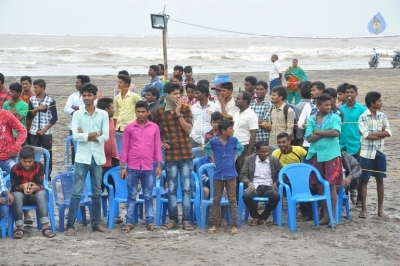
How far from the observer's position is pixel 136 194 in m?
8.71

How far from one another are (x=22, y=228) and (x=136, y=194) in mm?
1350

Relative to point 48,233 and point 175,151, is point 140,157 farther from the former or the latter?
Answer: point 48,233

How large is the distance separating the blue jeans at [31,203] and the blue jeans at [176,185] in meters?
1.45

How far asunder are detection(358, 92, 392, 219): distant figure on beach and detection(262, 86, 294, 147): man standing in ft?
3.09

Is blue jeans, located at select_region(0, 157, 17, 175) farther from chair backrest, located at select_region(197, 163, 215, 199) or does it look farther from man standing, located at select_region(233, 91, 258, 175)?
man standing, located at select_region(233, 91, 258, 175)

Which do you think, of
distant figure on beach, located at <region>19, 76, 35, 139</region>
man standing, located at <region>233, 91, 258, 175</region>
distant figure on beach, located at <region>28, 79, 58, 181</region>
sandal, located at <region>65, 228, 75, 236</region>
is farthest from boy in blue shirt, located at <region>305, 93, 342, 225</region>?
distant figure on beach, located at <region>19, 76, 35, 139</region>

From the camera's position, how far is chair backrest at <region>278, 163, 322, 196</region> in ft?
29.3

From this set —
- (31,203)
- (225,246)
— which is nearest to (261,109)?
(225,246)

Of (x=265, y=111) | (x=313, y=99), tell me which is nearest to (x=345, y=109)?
(x=313, y=99)

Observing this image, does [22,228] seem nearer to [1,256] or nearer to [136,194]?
[1,256]

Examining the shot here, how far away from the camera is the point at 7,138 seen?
914 centimetres

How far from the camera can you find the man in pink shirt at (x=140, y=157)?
858cm

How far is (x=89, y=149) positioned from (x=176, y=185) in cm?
115

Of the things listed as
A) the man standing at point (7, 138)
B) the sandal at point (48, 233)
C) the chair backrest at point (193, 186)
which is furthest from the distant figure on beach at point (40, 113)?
the sandal at point (48, 233)
